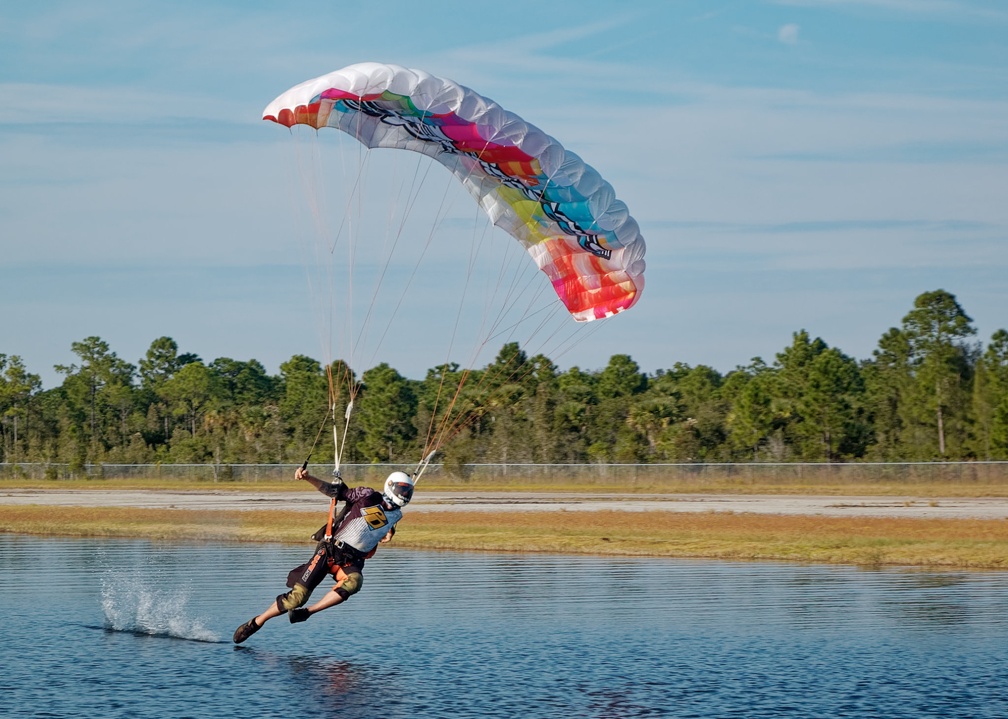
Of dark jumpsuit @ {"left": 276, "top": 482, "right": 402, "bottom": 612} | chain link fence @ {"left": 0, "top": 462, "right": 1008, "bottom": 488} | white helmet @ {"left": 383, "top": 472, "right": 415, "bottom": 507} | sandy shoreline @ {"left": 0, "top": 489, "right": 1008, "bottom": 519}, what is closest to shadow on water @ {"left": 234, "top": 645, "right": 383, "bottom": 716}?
dark jumpsuit @ {"left": 276, "top": 482, "right": 402, "bottom": 612}

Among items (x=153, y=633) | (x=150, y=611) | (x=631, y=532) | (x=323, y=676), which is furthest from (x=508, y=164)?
(x=631, y=532)

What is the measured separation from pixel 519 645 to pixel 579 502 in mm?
34999

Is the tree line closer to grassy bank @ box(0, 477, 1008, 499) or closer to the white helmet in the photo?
grassy bank @ box(0, 477, 1008, 499)

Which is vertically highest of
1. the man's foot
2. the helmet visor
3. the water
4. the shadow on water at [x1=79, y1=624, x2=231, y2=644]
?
the helmet visor

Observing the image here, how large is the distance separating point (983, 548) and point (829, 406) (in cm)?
5023

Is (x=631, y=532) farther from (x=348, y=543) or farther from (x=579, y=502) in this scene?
(x=348, y=543)

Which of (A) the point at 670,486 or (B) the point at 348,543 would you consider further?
(A) the point at 670,486

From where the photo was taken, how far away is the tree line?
255 feet

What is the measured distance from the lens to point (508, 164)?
1886cm

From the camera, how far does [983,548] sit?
28359 millimetres

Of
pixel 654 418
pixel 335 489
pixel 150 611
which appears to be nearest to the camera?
pixel 335 489

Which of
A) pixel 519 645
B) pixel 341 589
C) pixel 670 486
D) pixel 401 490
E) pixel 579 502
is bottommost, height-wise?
pixel 519 645

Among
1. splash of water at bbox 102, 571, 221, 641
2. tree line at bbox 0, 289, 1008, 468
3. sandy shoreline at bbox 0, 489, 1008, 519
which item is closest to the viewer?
splash of water at bbox 102, 571, 221, 641

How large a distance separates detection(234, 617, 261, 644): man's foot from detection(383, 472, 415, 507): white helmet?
2.28 meters
